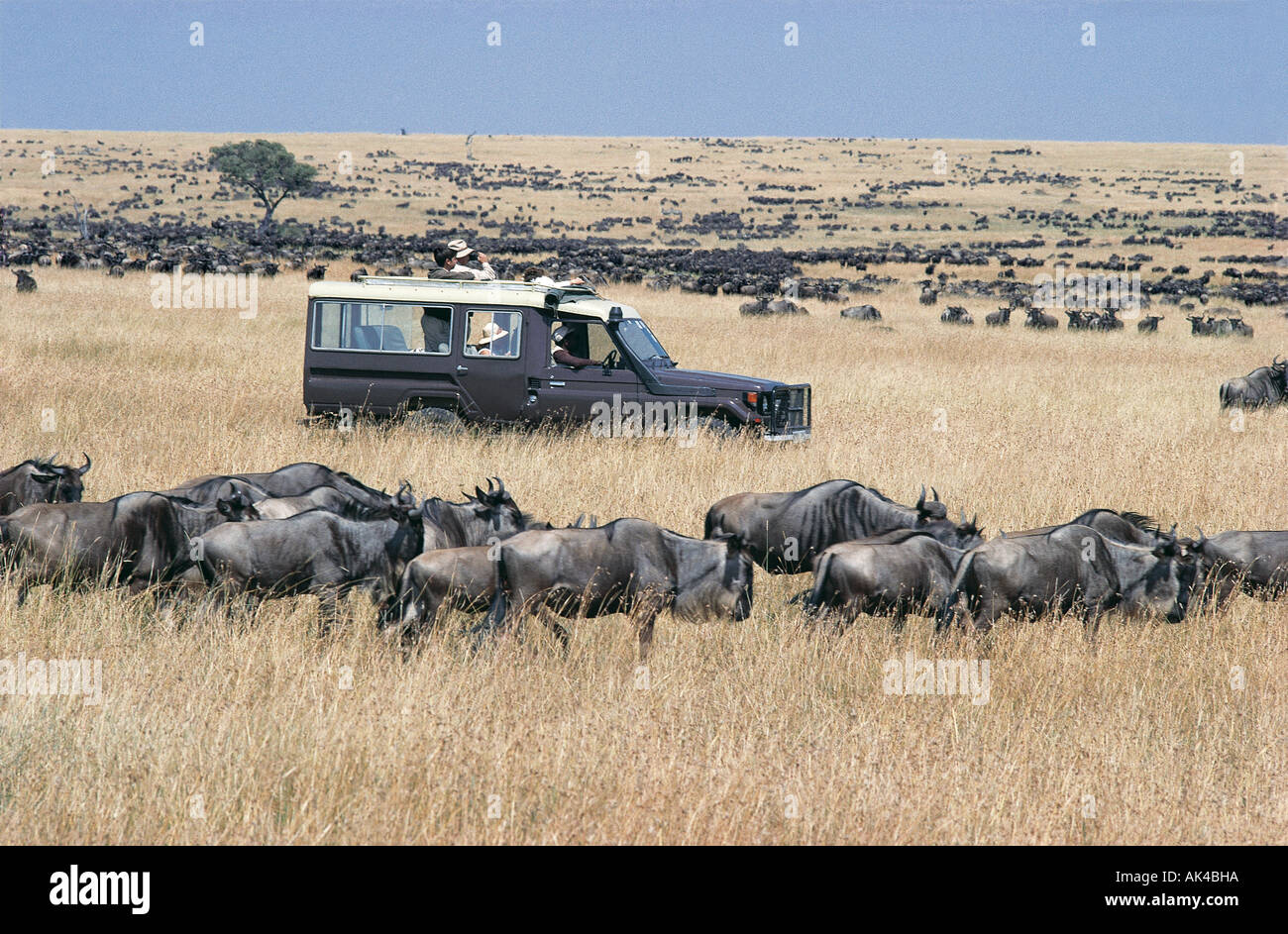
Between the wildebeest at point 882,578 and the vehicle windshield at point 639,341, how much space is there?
6.15 meters

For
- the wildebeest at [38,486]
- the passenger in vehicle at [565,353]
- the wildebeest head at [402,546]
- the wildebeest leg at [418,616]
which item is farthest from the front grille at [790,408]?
the wildebeest at [38,486]

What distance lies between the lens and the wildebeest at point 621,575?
660cm

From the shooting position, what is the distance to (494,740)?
17.1 feet

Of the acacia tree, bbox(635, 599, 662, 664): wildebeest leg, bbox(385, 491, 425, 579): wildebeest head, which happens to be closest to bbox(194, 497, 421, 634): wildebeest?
bbox(385, 491, 425, 579): wildebeest head

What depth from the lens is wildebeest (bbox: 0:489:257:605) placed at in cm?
705

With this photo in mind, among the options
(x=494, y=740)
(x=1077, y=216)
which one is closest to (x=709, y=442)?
(x=494, y=740)

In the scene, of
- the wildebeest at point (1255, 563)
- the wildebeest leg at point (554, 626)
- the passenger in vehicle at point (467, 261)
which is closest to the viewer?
the wildebeest leg at point (554, 626)

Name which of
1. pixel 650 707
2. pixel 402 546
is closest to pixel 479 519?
pixel 402 546

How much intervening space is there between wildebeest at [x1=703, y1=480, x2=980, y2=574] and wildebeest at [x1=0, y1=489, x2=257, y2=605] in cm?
351

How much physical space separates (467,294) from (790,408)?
3845 mm

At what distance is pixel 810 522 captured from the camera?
321 inches

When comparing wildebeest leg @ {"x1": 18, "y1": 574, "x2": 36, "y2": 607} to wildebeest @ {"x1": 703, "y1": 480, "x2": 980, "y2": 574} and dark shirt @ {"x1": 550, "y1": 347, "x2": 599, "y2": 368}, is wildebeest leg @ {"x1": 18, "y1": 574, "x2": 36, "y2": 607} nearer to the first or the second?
wildebeest @ {"x1": 703, "y1": 480, "x2": 980, "y2": 574}

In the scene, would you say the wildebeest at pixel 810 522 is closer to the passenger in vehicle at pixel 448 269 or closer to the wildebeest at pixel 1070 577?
the wildebeest at pixel 1070 577

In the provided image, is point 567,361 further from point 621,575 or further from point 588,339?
point 621,575
